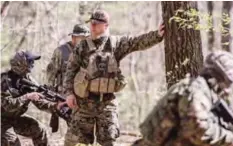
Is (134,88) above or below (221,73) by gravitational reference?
below

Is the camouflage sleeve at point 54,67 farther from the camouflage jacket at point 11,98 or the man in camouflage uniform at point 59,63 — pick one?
Result: the camouflage jacket at point 11,98

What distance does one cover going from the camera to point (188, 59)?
6969 mm

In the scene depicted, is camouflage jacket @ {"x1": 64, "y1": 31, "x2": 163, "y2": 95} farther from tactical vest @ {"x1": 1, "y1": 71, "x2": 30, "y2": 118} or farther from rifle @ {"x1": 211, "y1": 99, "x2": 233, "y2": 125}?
rifle @ {"x1": 211, "y1": 99, "x2": 233, "y2": 125}

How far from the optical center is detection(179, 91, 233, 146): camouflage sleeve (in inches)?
185

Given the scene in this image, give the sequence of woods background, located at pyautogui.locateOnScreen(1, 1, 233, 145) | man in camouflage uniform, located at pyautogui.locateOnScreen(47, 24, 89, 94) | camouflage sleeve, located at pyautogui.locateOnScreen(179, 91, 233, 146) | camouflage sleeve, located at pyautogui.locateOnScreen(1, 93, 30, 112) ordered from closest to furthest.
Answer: camouflage sleeve, located at pyautogui.locateOnScreen(179, 91, 233, 146) → camouflage sleeve, located at pyautogui.locateOnScreen(1, 93, 30, 112) → man in camouflage uniform, located at pyautogui.locateOnScreen(47, 24, 89, 94) → woods background, located at pyautogui.locateOnScreen(1, 1, 233, 145)

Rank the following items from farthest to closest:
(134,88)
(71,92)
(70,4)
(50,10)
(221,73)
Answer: (134,88) < (70,4) < (50,10) < (71,92) < (221,73)

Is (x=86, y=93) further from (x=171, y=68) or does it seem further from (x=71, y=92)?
(x=171, y=68)

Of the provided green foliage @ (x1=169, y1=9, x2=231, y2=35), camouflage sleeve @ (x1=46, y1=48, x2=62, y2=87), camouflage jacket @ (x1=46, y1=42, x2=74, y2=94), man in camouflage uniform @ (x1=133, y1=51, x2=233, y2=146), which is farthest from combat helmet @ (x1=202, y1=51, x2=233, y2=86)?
camouflage sleeve @ (x1=46, y1=48, x2=62, y2=87)

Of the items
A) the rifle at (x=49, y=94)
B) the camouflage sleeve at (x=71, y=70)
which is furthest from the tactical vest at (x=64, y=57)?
the camouflage sleeve at (x=71, y=70)

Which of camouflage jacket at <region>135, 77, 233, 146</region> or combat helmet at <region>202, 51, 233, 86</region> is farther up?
combat helmet at <region>202, 51, 233, 86</region>

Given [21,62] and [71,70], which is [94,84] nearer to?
[71,70]

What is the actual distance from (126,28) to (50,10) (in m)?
8.50

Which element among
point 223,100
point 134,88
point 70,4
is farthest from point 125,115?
point 223,100

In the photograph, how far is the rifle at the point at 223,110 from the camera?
4.97m
